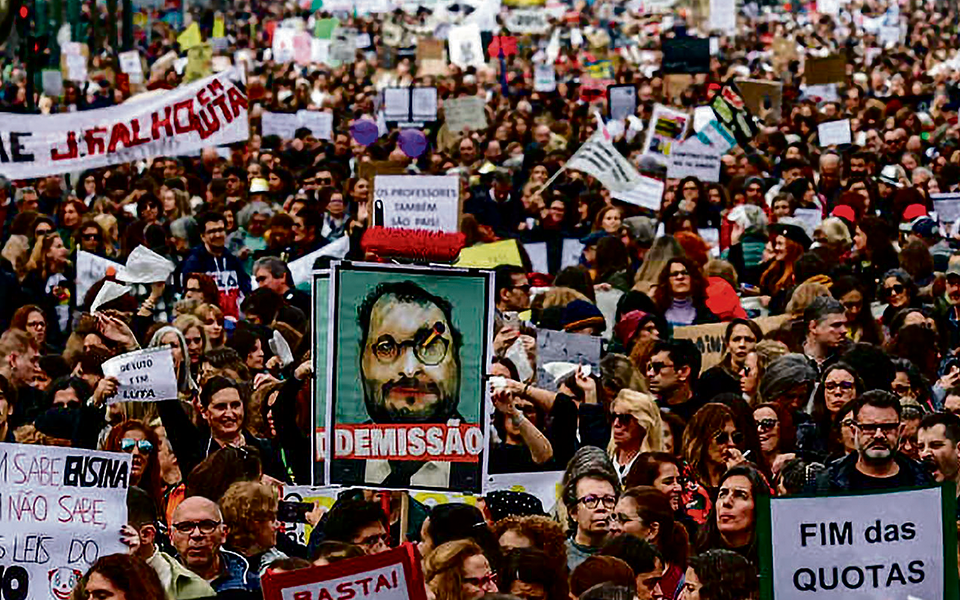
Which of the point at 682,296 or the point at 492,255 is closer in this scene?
the point at 682,296

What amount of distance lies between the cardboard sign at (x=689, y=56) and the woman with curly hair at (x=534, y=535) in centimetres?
2094

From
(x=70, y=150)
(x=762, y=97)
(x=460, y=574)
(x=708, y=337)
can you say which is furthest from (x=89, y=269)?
(x=762, y=97)

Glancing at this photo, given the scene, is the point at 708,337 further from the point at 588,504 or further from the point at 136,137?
the point at 136,137

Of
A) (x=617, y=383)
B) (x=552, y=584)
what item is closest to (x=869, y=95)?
(x=617, y=383)

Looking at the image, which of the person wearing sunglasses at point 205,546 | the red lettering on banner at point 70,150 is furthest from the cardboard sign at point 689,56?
the person wearing sunglasses at point 205,546

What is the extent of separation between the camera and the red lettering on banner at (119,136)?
14844 millimetres

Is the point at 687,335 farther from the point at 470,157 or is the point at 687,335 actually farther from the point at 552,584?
the point at 470,157

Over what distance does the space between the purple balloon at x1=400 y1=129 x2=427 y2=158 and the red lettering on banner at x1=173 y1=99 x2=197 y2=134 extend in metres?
6.11

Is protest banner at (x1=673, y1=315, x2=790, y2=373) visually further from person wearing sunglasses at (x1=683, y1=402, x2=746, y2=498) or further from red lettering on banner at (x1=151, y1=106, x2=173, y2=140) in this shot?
red lettering on banner at (x1=151, y1=106, x2=173, y2=140)

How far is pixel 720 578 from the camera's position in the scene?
6.68m

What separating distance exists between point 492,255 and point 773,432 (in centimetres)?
433

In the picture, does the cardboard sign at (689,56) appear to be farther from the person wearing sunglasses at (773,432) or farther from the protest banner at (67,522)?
the protest banner at (67,522)

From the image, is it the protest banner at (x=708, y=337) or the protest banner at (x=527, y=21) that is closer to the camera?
the protest banner at (x=708, y=337)

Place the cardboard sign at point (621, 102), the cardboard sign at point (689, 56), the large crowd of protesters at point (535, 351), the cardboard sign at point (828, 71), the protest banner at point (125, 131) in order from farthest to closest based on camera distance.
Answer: the cardboard sign at point (689, 56), the cardboard sign at point (828, 71), the cardboard sign at point (621, 102), the protest banner at point (125, 131), the large crowd of protesters at point (535, 351)
